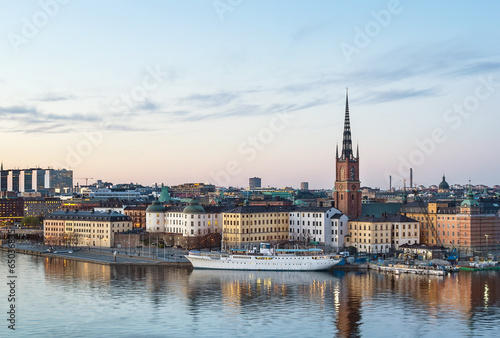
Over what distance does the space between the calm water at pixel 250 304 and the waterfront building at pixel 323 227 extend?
14939 millimetres

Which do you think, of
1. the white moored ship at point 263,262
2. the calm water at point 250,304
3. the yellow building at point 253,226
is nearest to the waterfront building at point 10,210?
the yellow building at point 253,226

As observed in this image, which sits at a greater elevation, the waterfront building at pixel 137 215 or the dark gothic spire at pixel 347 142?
the dark gothic spire at pixel 347 142

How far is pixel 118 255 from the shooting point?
70438mm

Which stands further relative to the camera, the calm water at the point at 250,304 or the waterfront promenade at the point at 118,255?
the waterfront promenade at the point at 118,255

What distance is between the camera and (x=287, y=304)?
4488cm

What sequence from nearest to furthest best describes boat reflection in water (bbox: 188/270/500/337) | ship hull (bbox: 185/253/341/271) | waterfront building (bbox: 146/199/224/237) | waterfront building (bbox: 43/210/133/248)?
boat reflection in water (bbox: 188/270/500/337) → ship hull (bbox: 185/253/341/271) → waterfront building (bbox: 146/199/224/237) → waterfront building (bbox: 43/210/133/248)

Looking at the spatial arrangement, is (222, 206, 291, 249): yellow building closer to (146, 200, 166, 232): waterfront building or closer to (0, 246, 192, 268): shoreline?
(146, 200, 166, 232): waterfront building

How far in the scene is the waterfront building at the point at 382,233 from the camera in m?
72.3

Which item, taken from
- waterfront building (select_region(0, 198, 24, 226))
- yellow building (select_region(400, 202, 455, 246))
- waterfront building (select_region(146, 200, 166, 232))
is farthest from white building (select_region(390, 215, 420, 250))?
waterfront building (select_region(0, 198, 24, 226))

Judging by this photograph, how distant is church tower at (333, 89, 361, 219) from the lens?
262ft

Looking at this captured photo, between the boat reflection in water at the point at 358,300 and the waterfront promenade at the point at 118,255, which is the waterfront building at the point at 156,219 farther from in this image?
the boat reflection in water at the point at 358,300

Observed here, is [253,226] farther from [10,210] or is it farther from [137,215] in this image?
[10,210]

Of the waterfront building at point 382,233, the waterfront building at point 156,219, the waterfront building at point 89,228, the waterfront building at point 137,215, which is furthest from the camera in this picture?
the waterfront building at point 137,215

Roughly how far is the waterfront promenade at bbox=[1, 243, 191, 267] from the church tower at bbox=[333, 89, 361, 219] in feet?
57.6
